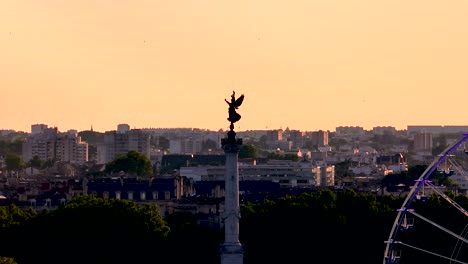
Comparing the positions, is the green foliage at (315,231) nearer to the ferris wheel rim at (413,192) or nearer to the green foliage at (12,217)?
the green foliage at (12,217)

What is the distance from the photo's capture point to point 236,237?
79312 millimetres

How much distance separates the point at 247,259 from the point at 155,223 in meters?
11.8

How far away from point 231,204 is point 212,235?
35.0m

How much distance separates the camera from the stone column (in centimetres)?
7850

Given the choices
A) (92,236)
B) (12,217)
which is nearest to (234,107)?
(92,236)

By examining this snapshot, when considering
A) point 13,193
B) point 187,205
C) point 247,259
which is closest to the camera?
point 247,259

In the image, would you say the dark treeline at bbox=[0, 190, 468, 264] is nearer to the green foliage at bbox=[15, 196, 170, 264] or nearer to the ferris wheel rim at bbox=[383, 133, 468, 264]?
the green foliage at bbox=[15, 196, 170, 264]

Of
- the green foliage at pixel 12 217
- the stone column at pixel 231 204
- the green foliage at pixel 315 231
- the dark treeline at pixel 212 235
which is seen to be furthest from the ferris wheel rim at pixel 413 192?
the green foliage at pixel 12 217

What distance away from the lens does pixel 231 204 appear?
78500mm

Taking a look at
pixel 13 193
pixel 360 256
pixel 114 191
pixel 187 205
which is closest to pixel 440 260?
pixel 360 256

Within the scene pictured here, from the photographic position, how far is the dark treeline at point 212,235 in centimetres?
10988

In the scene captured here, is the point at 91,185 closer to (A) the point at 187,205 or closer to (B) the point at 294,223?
(A) the point at 187,205

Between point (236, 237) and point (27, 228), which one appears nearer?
point (236, 237)

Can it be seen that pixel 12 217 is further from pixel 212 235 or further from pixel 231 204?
pixel 231 204
